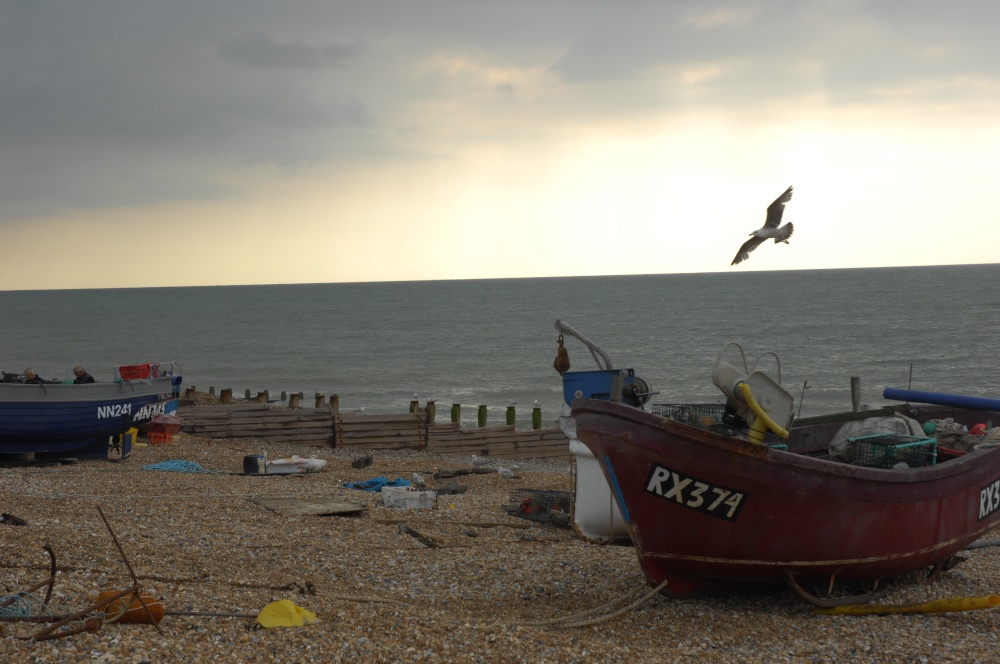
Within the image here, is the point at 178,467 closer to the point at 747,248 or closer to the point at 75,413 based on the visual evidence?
the point at 75,413

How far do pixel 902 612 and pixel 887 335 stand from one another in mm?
69472

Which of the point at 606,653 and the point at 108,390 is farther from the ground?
the point at 108,390

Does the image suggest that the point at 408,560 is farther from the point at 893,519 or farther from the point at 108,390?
the point at 108,390

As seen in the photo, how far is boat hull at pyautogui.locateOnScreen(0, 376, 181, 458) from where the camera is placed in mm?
18234

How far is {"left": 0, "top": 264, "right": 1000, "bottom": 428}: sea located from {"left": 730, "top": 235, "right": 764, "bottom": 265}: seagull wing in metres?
8.31

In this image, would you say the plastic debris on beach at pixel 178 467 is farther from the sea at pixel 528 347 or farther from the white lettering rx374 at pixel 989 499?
the white lettering rx374 at pixel 989 499

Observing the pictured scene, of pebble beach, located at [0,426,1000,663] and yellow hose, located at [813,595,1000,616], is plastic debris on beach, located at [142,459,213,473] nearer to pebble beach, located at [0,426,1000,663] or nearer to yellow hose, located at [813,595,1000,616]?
pebble beach, located at [0,426,1000,663]

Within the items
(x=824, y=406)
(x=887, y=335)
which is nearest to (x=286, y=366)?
(x=824, y=406)

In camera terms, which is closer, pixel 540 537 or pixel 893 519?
pixel 893 519

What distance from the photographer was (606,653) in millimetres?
7477

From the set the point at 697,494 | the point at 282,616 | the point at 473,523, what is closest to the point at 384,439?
the point at 473,523

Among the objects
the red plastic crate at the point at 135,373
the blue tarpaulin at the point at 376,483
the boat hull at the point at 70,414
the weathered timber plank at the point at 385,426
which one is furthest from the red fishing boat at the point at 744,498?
the weathered timber plank at the point at 385,426

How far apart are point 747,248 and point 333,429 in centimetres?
1507

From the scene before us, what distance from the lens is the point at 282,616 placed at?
7195 millimetres
